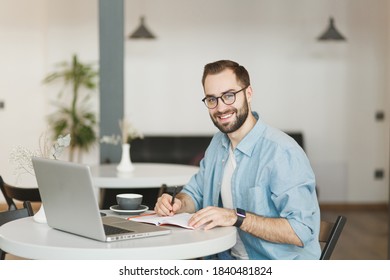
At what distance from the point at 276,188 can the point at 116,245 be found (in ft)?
2.08

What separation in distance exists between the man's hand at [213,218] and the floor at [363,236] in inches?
89.1

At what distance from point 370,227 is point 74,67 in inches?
125

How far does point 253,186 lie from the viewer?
2.88 metres

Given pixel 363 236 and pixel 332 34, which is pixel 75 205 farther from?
pixel 332 34

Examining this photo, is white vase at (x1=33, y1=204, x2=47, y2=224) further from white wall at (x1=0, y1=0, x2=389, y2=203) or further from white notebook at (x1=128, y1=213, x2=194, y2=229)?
white wall at (x1=0, y1=0, x2=389, y2=203)

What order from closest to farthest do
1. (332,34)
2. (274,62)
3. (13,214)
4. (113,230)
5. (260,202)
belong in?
(113,230), (260,202), (13,214), (332,34), (274,62)

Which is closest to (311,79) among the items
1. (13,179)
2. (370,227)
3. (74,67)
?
(370,227)

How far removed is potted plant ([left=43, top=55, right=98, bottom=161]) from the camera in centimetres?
785

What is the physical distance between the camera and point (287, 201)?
273cm

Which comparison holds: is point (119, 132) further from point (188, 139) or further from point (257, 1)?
point (257, 1)

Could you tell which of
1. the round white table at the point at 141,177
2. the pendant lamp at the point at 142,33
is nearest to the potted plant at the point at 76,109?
the pendant lamp at the point at 142,33

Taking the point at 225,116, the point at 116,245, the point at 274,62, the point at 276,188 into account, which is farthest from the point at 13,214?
the point at 274,62

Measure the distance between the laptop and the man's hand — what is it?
10cm
